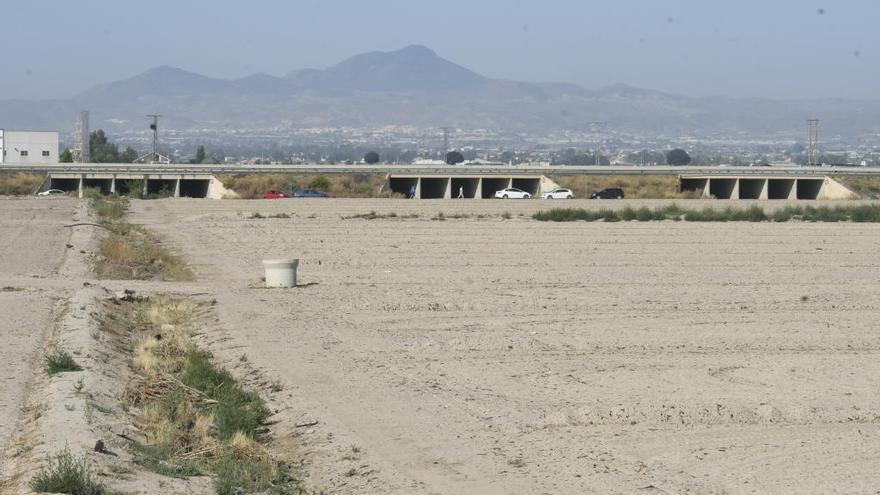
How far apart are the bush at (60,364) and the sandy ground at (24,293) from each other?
0.23m

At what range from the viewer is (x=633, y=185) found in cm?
9381

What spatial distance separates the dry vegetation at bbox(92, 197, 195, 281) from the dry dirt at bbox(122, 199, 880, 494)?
83cm

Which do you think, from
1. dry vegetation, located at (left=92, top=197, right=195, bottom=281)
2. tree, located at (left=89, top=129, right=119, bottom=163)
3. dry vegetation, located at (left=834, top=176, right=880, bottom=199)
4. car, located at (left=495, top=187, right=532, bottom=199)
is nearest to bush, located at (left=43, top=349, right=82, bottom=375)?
dry vegetation, located at (left=92, top=197, right=195, bottom=281)

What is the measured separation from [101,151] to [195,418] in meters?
163

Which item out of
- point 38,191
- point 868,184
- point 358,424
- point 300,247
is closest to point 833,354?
point 358,424

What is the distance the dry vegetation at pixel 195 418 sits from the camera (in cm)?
1095

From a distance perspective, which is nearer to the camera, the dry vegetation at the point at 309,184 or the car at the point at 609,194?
the car at the point at 609,194

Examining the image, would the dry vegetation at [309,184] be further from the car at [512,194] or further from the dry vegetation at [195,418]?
the dry vegetation at [195,418]

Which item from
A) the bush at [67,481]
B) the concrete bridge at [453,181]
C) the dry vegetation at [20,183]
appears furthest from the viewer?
the concrete bridge at [453,181]

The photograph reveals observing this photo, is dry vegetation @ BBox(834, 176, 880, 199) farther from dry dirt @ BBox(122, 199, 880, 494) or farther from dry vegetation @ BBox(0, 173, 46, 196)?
dry dirt @ BBox(122, 199, 880, 494)

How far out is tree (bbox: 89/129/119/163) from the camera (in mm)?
154825

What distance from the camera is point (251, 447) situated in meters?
12.0

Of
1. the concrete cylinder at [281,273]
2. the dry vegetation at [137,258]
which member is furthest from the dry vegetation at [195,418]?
the dry vegetation at [137,258]

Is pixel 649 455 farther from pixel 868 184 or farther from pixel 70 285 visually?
pixel 868 184
